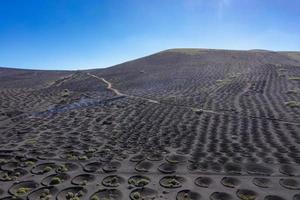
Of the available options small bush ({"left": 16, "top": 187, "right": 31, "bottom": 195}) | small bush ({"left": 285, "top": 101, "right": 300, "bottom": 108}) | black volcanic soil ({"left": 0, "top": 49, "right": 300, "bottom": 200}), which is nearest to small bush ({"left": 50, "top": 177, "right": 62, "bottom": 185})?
black volcanic soil ({"left": 0, "top": 49, "right": 300, "bottom": 200})

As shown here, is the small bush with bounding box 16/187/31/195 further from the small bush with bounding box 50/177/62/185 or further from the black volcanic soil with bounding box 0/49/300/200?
the small bush with bounding box 50/177/62/185

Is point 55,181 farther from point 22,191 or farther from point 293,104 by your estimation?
point 293,104

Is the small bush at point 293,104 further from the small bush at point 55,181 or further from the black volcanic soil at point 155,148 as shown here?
the small bush at point 55,181

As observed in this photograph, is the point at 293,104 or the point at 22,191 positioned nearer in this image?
the point at 22,191

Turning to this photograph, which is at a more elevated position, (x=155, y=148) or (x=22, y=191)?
(x=155, y=148)

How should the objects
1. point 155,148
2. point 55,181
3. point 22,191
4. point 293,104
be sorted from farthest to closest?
point 293,104 → point 155,148 → point 55,181 → point 22,191

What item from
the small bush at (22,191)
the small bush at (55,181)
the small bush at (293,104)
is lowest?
the small bush at (22,191)

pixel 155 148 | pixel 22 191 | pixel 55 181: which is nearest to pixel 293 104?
pixel 155 148

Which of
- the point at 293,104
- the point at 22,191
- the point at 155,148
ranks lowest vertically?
the point at 22,191

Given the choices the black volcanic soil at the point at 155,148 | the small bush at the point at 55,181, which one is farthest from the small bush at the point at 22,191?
the small bush at the point at 55,181

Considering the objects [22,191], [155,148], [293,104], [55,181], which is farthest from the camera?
[293,104]
